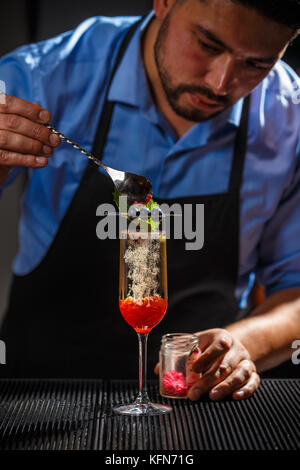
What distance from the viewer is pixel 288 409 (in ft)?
4.75

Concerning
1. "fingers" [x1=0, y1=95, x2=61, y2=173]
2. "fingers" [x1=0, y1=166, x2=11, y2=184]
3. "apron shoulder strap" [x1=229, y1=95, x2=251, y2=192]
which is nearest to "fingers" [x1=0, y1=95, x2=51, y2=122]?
"fingers" [x1=0, y1=95, x2=61, y2=173]

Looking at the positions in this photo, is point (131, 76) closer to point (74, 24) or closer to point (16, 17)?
point (74, 24)

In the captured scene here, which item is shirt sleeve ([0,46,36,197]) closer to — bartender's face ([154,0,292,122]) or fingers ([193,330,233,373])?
bartender's face ([154,0,292,122])

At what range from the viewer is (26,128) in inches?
66.6

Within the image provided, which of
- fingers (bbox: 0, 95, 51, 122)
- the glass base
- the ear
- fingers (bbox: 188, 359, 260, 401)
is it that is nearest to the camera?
the glass base

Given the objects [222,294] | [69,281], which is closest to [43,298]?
[69,281]

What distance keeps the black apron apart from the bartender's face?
0.25 metres

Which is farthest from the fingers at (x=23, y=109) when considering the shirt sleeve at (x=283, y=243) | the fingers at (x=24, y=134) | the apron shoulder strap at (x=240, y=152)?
the shirt sleeve at (x=283, y=243)

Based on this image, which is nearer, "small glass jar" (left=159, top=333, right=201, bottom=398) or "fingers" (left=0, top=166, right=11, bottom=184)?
"small glass jar" (left=159, top=333, right=201, bottom=398)

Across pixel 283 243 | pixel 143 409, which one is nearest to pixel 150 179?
pixel 283 243

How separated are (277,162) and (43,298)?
123 cm

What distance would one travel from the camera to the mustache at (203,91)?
7.09ft

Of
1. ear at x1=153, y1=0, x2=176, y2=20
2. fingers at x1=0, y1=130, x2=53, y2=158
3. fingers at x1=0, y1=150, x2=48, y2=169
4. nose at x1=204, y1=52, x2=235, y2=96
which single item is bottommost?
fingers at x1=0, y1=150, x2=48, y2=169

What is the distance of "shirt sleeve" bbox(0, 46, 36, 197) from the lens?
2320 mm
